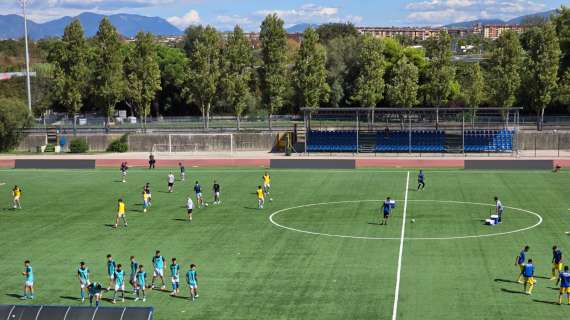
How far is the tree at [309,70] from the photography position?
8469cm

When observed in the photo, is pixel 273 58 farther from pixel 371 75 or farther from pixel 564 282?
pixel 564 282

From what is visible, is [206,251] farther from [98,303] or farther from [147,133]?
[147,133]

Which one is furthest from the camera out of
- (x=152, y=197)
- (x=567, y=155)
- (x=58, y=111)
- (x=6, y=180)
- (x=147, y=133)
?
(x=58, y=111)

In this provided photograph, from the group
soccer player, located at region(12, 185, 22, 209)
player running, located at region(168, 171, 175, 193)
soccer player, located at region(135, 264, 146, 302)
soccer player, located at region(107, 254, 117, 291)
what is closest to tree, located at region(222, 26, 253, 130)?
player running, located at region(168, 171, 175, 193)

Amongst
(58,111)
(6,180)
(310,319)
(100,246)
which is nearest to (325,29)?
(58,111)

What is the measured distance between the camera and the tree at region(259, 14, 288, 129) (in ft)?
278

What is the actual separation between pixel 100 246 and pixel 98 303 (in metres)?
9.50

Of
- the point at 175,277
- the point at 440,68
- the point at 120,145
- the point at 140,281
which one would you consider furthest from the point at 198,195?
the point at 440,68

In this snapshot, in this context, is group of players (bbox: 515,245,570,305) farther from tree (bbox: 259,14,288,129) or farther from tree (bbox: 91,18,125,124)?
tree (bbox: 91,18,125,124)

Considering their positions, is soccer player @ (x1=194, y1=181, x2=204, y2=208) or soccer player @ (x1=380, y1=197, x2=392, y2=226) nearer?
soccer player @ (x1=380, y1=197, x2=392, y2=226)

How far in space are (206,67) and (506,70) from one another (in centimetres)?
3398

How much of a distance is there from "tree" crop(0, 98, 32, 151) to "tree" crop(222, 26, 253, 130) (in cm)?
2251

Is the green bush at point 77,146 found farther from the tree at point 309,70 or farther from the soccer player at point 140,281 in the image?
the soccer player at point 140,281

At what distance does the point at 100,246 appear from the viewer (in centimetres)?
3694
